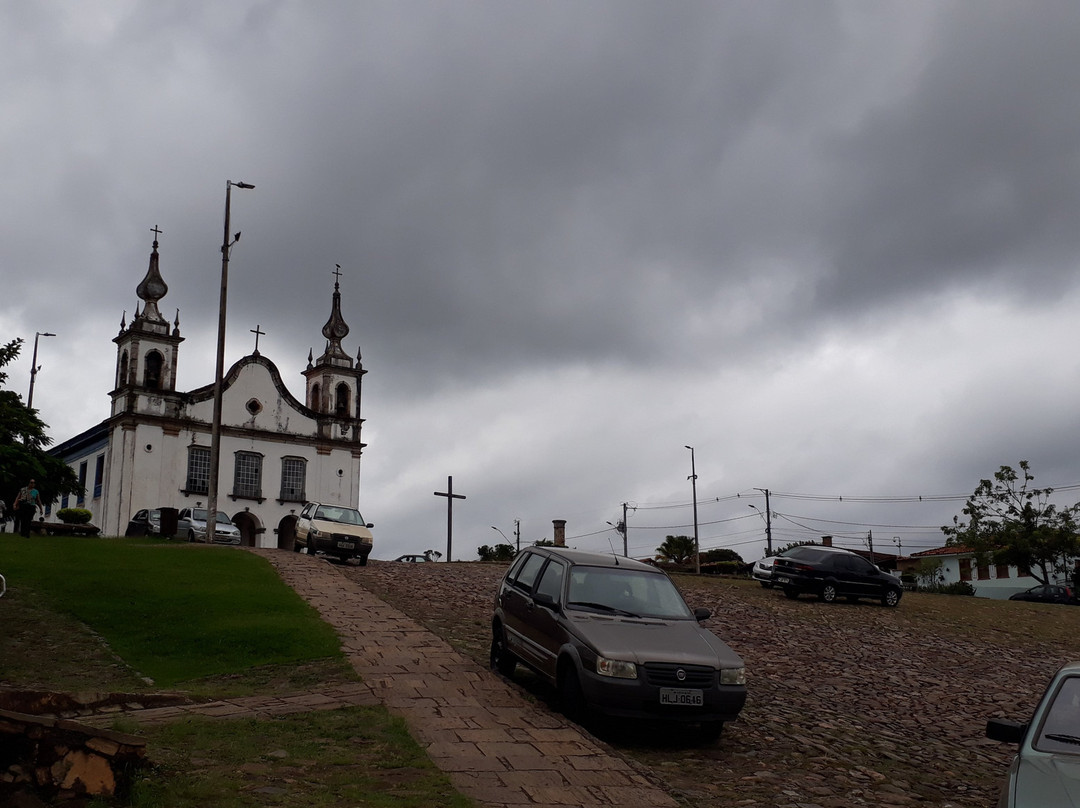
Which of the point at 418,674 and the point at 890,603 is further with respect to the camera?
the point at 890,603

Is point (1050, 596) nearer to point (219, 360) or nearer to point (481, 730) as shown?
point (219, 360)

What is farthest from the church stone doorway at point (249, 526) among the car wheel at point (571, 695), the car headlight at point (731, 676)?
the car headlight at point (731, 676)

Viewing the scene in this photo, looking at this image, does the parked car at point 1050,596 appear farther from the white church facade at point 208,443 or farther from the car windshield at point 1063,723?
the car windshield at point 1063,723

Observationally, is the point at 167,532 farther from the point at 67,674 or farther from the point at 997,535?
the point at 997,535

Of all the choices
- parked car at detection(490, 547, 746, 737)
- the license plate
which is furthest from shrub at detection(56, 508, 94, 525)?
the license plate

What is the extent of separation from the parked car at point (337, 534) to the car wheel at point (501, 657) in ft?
53.0

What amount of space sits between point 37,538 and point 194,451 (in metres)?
19.5

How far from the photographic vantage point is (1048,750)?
225 inches

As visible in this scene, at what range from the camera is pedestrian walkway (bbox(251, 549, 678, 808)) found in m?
7.70

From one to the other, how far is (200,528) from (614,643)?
29.9 meters

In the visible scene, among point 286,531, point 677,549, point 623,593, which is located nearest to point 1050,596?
point 677,549

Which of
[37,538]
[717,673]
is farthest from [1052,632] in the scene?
[37,538]

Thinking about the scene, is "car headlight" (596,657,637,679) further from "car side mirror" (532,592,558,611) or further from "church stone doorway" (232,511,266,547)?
"church stone doorway" (232,511,266,547)

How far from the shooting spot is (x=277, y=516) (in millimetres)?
50438
